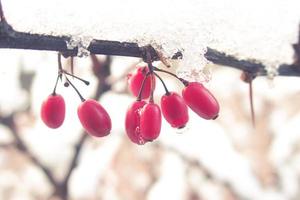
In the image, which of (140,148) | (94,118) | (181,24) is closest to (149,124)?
(94,118)

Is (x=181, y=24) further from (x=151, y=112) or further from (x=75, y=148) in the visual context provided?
(x=75, y=148)

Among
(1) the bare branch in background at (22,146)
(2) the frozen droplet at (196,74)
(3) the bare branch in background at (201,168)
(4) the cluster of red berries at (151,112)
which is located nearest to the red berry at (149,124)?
(4) the cluster of red berries at (151,112)

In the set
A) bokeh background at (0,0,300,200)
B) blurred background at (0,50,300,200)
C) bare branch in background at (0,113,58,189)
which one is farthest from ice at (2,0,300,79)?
blurred background at (0,50,300,200)

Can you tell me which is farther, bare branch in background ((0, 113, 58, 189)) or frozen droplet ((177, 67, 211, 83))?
bare branch in background ((0, 113, 58, 189))

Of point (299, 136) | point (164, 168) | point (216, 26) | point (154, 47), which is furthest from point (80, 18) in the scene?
point (299, 136)

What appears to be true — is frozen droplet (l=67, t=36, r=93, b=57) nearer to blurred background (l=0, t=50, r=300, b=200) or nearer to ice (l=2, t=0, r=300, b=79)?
ice (l=2, t=0, r=300, b=79)

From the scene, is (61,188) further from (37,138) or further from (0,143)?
(37,138)
